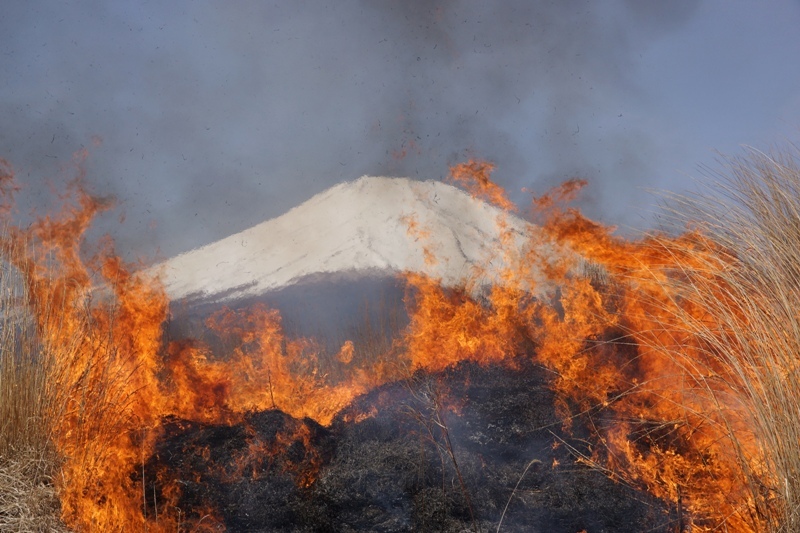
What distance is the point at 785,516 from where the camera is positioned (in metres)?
2.66

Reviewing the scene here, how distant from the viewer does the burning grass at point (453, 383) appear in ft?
9.68

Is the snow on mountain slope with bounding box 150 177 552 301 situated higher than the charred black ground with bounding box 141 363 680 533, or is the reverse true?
the snow on mountain slope with bounding box 150 177 552 301

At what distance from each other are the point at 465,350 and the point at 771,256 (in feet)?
11.7

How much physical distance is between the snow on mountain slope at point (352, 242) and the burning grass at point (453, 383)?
1.52 meters

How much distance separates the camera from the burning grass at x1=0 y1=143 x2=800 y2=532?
295 centimetres

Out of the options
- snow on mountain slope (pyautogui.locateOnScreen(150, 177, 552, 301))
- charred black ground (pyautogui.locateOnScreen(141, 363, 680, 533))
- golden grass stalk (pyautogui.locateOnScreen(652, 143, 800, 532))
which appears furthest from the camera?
snow on mountain slope (pyautogui.locateOnScreen(150, 177, 552, 301))

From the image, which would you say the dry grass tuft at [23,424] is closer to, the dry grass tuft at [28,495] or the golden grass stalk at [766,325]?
the dry grass tuft at [28,495]

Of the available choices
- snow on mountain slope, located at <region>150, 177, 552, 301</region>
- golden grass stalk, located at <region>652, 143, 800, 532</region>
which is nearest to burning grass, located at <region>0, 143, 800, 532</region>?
golden grass stalk, located at <region>652, 143, 800, 532</region>

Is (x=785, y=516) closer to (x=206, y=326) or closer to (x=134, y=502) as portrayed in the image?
(x=134, y=502)

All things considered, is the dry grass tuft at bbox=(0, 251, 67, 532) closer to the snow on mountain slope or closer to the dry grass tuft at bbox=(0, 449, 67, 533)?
the dry grass tuft at bbox=(0, 449, 67, 533)

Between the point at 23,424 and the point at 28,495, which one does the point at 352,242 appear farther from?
the point at 28,495

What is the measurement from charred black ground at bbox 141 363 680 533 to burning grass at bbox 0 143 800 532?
25 millimetres

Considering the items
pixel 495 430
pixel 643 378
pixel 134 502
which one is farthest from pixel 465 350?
pixel 134 502

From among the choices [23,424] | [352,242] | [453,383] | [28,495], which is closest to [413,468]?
[453,383]
